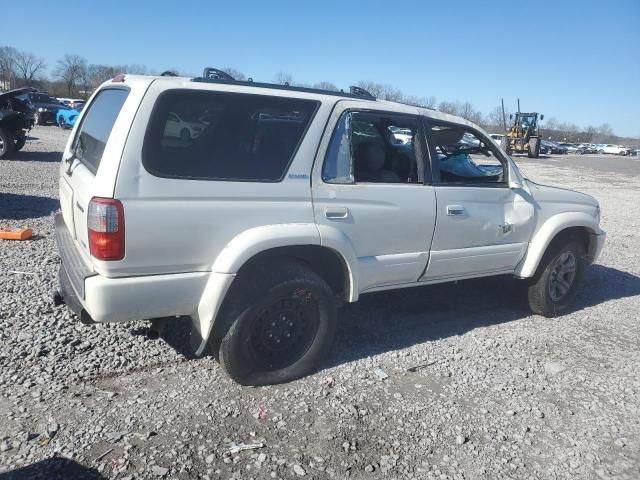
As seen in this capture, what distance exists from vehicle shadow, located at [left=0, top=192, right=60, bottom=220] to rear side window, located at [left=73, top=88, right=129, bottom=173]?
4354 millimetres

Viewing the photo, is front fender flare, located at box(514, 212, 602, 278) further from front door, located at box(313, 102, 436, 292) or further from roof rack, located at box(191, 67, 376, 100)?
roof rack, located at box(191, 67, 376, 100)

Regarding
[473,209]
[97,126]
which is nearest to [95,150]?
[97,126]

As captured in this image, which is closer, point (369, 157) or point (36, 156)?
point (369, 157)

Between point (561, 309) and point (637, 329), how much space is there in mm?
699

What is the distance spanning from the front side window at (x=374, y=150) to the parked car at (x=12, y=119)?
11.4m

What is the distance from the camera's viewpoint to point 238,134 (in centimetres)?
321

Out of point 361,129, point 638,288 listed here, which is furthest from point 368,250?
point 638,288

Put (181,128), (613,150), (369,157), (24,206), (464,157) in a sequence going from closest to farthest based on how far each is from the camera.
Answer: (181,128), (369,157), (464,157), (24,206), (613,150)

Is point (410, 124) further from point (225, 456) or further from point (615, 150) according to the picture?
point (615, 150)

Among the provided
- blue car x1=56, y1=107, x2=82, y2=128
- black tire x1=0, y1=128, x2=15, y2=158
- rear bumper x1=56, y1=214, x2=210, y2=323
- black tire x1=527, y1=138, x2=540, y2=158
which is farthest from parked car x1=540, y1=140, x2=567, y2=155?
rear bumper x1=56, y1=214, x2=210, y2=323

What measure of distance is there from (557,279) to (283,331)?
3053mm

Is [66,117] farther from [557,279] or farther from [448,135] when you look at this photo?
[557,279]

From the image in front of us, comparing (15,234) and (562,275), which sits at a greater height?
(562,275)

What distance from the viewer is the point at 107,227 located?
2.76 m
